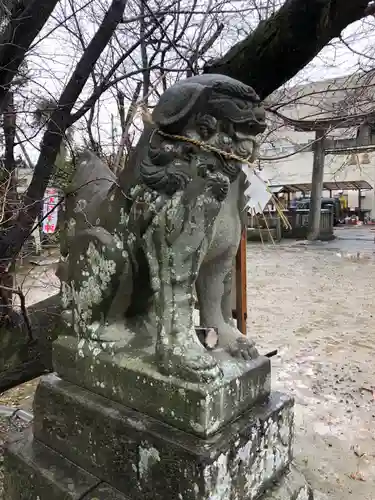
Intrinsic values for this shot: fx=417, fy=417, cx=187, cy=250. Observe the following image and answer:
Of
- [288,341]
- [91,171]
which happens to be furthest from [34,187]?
[288,341]

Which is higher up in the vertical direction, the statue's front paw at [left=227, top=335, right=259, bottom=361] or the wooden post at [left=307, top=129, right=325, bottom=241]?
the wooden post at [left=307, top=129, right=325, bottom=241]

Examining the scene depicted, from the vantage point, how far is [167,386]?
1039 mm

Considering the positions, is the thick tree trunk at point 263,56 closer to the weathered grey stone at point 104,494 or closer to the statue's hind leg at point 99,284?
the statue's hind leg at point 99,284

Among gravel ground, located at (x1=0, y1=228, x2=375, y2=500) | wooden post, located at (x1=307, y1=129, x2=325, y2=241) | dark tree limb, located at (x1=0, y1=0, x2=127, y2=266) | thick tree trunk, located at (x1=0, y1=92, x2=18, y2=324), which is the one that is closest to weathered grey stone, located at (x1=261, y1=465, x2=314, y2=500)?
gravel ground, located at (x1=0, y1=228, x2=375, y2=500)

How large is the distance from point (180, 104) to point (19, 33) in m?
1.36

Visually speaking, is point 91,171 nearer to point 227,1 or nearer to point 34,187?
point 34,187

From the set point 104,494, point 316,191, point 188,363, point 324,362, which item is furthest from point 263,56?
point 316,191

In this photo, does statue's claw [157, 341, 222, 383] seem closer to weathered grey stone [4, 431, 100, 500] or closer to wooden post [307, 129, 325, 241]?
weathered grey stone [4, 431, 100, 500]

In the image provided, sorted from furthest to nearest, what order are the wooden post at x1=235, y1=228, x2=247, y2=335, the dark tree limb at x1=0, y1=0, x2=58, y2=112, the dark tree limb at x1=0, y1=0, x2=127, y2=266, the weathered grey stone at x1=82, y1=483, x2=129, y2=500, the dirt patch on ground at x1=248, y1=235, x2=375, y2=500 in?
the wooden post at x1=235, y1=228, x2=247, y2=335
the dark tree limb at x1=0, y1=0, x2=127, y2=266
the dirt patch on ground at x1=248, y1=235, x2=375, y2=500
the dark tree limb at x1=0, y1=0, x2=58, y2=112
the weathered grey stone at x1=82, y1=483, x2=129, y2=500

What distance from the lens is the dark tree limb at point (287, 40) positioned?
146cm

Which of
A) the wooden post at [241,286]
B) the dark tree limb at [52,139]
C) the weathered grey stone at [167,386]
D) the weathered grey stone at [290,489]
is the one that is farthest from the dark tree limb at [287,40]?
the weathered grey stone at [290,489]

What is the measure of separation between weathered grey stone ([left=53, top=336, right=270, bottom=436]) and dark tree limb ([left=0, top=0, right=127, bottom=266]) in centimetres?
104

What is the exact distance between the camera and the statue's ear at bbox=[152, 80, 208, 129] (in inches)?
39.6

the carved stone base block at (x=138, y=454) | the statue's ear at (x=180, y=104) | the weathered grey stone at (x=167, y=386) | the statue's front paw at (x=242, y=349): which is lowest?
the carved stone base block at (x=138, y=454)
